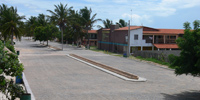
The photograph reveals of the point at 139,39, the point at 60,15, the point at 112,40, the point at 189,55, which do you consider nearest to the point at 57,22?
the point at 60,15

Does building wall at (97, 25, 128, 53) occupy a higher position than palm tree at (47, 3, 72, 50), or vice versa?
palm tree at (47, 3, 72, 50)

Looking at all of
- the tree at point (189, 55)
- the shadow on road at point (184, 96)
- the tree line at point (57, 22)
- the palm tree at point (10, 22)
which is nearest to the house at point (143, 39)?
the tree line at point (57, 22)

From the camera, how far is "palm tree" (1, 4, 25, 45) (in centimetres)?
4216

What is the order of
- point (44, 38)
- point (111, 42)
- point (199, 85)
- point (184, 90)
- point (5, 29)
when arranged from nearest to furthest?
point (184, 90) < point (199, 85) < point (5, 29) < point (111, 42) < point (44, 38)

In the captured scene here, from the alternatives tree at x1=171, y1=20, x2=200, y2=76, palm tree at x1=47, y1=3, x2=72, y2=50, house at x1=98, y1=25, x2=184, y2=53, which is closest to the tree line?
palm tree at x1=47, y1=3, x2=72, y2=50

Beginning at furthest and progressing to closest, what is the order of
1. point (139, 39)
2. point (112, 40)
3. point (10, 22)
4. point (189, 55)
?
point (112, 40) → point (139, 39) → point (10, 22) → point (189, 55)

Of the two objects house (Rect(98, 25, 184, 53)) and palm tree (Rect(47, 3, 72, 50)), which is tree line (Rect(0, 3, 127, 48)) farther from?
house (Rect(98, 25, 184, 53))

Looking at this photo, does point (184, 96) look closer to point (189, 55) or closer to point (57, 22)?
point (189, 55)

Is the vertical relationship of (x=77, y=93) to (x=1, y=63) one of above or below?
below

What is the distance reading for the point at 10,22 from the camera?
42000 millimetres

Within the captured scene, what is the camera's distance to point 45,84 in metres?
15.8

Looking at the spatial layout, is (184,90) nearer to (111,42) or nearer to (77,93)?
(77,93)

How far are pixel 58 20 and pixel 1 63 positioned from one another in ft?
179

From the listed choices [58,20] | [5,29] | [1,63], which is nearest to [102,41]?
[58,20]
